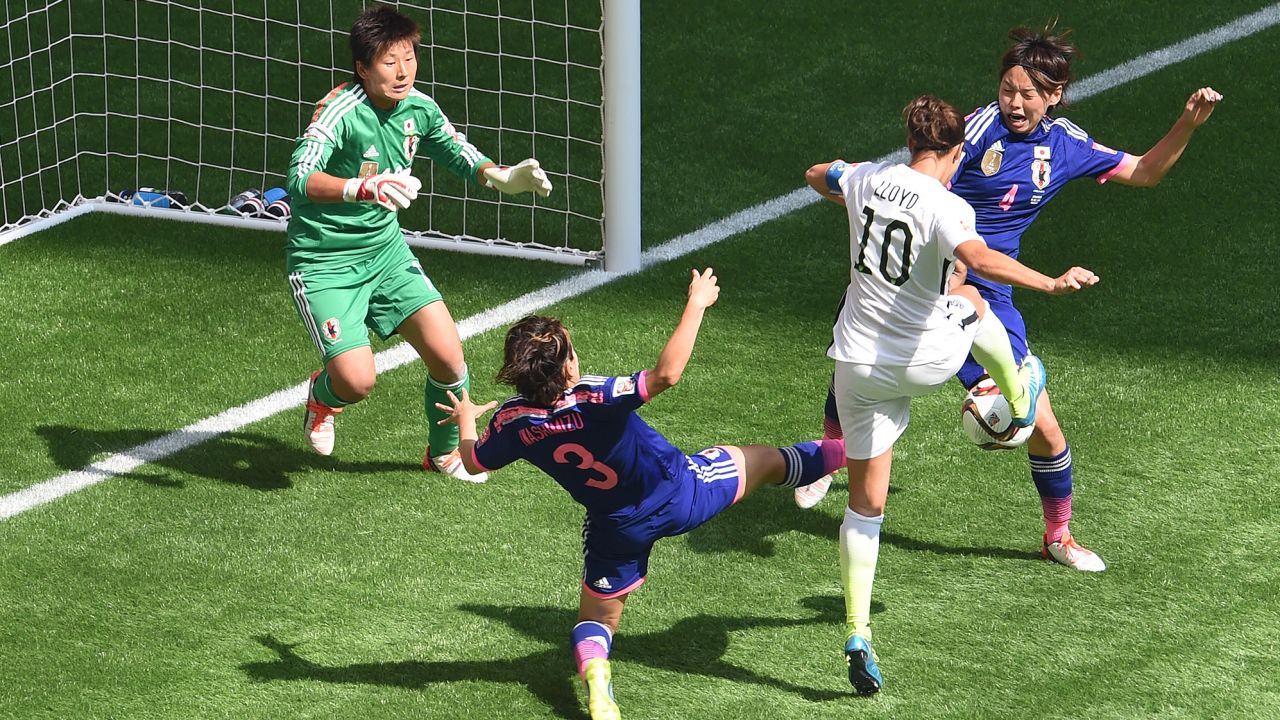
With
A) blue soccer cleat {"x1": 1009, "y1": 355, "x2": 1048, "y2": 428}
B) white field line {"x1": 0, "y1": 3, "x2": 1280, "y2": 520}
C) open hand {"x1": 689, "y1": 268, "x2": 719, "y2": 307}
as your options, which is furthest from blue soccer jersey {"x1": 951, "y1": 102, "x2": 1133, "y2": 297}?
white field line {"x1": 0, "y1": 3, "x2": 1280, "y2": 520}

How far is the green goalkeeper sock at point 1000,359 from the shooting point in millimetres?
6020

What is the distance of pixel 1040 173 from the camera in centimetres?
640

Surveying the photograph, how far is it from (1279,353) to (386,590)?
14.2ft

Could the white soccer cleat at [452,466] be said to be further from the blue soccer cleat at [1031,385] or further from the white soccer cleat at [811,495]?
the blue soccer cleat at [1031,385]

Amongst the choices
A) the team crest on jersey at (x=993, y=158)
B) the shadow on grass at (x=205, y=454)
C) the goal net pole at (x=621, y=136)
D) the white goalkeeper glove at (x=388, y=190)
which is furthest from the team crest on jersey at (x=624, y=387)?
the goal net pole at (x=621, y=136)

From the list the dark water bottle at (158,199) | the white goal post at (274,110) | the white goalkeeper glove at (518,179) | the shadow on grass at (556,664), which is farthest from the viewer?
the dark water bottle at (158,199)

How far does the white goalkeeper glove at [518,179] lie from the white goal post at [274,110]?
203 cm

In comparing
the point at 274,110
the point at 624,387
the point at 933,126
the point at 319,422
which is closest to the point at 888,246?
the point at 933,126

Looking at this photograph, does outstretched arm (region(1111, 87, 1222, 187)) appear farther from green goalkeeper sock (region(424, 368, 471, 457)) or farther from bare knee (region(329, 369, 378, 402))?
bare knee (region(329, 369, 378, 402))

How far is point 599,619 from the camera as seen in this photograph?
222 inches

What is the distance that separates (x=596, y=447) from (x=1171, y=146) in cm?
247

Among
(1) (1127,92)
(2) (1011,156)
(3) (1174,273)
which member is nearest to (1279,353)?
(3) (1174,273)

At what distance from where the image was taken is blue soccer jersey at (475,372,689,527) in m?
5.26

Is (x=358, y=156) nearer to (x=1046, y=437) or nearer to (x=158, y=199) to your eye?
(x=1046, y=437)
